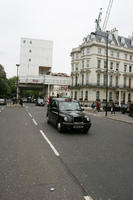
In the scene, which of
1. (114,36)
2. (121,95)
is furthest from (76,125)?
(114,36)

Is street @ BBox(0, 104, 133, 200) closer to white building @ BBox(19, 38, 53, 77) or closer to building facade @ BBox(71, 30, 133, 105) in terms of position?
building facade @ BBox(71, 30, 133, 105)

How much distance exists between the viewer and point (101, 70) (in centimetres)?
4841

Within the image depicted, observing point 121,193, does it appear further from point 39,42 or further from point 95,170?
point 39,42

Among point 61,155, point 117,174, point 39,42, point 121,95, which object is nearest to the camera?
point 117,174

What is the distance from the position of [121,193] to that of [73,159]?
1.92m

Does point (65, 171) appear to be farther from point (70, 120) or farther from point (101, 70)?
point (101, 70)

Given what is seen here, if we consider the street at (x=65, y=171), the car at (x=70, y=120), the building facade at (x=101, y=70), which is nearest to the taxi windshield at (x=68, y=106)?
the car at (x=70, y=120)

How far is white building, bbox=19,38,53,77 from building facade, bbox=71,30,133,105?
21.1 metres

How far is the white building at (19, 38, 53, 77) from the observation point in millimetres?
69938

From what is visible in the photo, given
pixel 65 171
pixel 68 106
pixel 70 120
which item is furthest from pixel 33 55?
pixel 65 171

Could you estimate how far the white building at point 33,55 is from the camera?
6994 cm

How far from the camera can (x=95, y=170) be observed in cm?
414

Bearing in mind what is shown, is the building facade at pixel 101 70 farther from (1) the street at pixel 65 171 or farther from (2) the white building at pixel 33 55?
(1) the street at pixel 65 171

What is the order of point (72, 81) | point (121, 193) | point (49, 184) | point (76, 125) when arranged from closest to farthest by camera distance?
point (121, 193)
point (49, 184)
point (76, 125)
point (72, 81)
